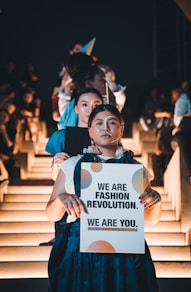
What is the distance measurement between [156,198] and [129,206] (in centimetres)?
16

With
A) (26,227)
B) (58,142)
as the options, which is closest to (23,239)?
(26,227)

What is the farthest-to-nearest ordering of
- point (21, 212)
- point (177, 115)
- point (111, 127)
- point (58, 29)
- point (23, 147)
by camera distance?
point (58, 29)
point (23, 147)
point (177, 115)
point (21, 212)
point (111, 127)

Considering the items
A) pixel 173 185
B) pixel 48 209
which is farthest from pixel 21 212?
pixel 48 209

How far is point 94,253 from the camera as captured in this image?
3107mm

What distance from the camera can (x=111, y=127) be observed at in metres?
3.31

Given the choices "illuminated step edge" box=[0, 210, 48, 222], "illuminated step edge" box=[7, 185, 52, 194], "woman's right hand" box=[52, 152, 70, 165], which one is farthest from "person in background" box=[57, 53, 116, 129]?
"illuminated step edge" box=[7, 185, 52, 194]

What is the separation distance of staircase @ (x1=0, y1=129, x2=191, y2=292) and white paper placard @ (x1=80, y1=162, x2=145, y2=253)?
2.19 meters

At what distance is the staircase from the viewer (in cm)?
542

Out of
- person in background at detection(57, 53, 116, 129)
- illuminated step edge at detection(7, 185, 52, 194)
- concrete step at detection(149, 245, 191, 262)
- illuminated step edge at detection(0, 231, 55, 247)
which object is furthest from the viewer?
illuminated step edge at detection(7, 185, 52, 194)

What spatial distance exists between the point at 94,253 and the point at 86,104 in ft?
4.35

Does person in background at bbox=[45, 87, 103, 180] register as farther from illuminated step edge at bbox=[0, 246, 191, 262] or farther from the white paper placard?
illuminated step edge at bbox=[0, 246, 191, 262]

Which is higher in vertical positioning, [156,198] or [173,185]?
[173,185]

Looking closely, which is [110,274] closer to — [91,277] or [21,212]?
[91,277]

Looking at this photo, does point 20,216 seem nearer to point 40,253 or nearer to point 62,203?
point 40,253
